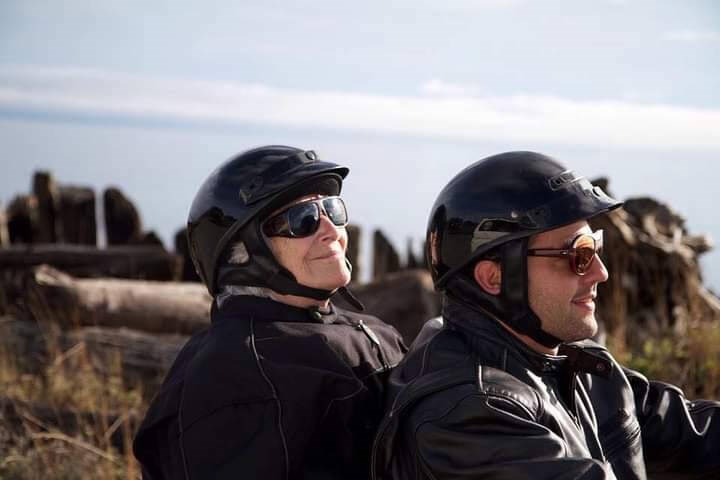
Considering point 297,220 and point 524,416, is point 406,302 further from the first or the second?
point 524,416

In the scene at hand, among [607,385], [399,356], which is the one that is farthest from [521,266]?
[399,356]

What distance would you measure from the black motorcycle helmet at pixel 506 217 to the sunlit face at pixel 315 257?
1.66ft

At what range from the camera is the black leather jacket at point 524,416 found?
2.83 metres

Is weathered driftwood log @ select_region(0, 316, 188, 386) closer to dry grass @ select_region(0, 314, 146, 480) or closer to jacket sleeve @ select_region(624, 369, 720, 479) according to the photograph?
dry grass @ select_region(0, 314, 146, 480)

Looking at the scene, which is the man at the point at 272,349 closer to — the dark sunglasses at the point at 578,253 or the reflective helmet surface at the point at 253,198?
the reflective helmet surface at the point at 253,198

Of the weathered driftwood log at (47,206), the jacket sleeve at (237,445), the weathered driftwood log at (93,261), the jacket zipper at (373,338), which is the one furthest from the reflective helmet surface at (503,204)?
the weathered driftwood log at (47,206)

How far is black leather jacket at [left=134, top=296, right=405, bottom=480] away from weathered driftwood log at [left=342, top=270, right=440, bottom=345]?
3.83 metres

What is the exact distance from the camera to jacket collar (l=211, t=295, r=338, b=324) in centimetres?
368

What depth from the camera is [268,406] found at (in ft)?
10.9

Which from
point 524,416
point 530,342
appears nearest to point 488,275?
point 530,342

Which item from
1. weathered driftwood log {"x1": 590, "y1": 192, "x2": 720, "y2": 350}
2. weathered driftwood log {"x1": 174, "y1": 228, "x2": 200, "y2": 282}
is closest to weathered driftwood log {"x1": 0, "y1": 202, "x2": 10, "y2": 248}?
weathered driftwood log {"x1": 174, "y1": 228, "x2": 200, "y2": 282}

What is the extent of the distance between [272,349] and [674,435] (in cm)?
146

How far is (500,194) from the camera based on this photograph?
327cm

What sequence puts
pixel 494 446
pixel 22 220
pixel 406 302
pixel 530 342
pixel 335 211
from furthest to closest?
pixel 22 220 → pixel 406 302 → pixel 335 211 → pixel 530 342 → pixel 494 446
